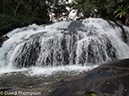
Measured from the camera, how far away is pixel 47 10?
81.0 feet

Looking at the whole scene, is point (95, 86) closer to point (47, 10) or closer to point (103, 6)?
point (103, 6)

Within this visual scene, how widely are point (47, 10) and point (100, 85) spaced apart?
82.1 feet

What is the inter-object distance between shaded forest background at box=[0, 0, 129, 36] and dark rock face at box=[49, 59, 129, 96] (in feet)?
33.5

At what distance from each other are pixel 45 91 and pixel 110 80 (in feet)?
4.51

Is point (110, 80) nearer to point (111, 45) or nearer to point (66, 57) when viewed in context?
point (66, 57)

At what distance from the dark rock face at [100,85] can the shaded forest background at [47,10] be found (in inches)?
402

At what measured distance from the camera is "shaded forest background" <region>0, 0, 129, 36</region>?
40.6 feet

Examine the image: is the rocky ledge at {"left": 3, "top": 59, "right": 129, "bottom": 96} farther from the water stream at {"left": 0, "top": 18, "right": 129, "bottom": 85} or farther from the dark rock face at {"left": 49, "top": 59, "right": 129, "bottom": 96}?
the water stream at {"left": 0, "top": 18, "right": 129, "bottom": 85}

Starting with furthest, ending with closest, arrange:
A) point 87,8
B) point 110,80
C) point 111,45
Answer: point 87,8
point 111,45
point 110,80

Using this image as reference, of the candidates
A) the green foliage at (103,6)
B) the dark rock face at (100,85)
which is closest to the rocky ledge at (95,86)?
the dark rock face at (100,85)

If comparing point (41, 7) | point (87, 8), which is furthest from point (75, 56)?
point (41, 7)

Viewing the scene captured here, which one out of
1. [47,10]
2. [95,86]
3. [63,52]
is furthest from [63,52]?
[47,10]

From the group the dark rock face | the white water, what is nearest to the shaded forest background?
the white water

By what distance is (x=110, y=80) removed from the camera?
222cm
